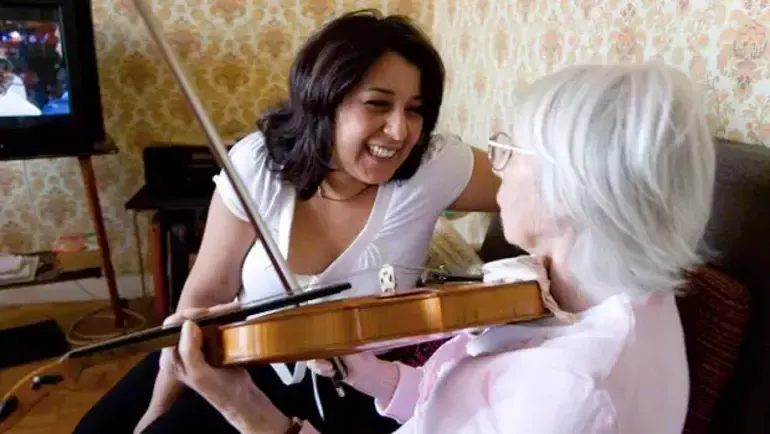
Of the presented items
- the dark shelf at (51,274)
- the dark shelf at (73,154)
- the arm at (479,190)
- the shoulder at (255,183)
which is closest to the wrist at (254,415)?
the shoulder at (255,183)

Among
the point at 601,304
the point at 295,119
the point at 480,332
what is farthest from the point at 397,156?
the point at 601,304

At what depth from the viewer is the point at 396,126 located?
4.11 feet

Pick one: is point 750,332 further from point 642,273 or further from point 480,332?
point 480,332

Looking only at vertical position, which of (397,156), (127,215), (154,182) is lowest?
(127,215)

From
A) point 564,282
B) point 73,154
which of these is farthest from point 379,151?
point 73,154

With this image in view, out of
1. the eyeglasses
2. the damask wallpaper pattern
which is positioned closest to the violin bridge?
the eyeglasses

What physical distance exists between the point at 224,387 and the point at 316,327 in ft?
0.62

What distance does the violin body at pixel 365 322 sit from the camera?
756 mm

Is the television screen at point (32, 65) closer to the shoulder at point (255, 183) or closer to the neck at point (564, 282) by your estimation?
the shoulder at point (255, 183)

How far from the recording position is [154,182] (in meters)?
2.54

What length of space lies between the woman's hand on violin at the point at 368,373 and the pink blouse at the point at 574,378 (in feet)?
0.61

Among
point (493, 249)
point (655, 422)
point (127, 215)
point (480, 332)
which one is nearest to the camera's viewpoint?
point (655, 422)

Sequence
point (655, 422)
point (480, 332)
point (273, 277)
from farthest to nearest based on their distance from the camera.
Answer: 1. point (273, 277)
2. point (480, 332)
3. point (655, 422)

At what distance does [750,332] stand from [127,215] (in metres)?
2.48
